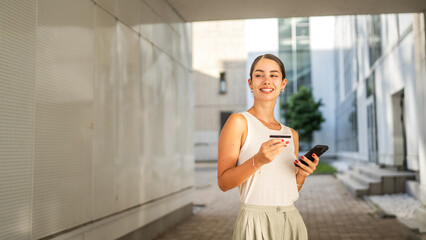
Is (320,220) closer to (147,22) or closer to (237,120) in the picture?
(147,22)

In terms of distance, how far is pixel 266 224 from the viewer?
178 centimetres

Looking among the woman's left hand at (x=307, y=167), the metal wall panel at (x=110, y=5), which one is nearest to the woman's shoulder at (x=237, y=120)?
the woman's left hand at (x=307, y=167)

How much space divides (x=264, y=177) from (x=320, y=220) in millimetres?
6669

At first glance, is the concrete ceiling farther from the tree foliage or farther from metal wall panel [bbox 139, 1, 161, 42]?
the tree foliage

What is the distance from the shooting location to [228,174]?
175 cm

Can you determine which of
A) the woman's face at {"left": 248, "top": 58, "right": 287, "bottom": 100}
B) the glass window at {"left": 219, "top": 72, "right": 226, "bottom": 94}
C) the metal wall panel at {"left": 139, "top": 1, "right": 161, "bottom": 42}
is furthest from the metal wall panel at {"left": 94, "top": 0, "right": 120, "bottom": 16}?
the glass window at {"left": 219, "top": 72, "right": 226, "bottom": 94}

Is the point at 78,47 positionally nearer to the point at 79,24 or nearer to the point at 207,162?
the point at 79,24

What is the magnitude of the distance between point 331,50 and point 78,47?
94.3ft

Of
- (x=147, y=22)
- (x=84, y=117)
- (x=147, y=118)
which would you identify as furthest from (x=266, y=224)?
(x=147, y=22)

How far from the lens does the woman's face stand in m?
1.85

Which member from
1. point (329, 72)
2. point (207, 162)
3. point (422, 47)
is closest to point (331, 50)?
point (329, 72)

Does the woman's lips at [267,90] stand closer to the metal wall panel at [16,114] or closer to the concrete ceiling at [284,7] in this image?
the metal wall panel at [16,114]

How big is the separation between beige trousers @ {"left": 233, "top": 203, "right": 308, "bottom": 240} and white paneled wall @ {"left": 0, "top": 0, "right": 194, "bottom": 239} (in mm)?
2057

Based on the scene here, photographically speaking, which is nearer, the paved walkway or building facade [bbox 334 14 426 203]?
the paved walkway
